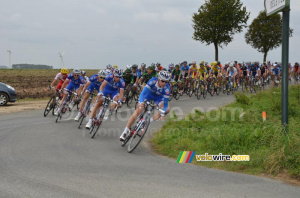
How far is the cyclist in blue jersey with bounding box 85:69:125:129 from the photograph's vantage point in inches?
446

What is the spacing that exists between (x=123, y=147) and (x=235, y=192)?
175 inches

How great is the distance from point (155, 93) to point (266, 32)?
191 ft

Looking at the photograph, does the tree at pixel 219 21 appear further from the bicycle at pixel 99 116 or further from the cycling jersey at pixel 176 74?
the bicycle at pixel 99 116

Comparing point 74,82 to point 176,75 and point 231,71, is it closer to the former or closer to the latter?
point 176,75

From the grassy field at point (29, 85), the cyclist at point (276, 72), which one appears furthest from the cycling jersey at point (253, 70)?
the grassy field at point (29, 85)

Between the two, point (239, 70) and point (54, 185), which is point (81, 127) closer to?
point (54, 185)

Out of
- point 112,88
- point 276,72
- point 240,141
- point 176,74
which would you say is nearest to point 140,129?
point 240,141

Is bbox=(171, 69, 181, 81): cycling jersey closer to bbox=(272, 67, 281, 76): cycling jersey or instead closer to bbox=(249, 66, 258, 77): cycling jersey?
bbox=(249, 66, 258, 77): cycling jersey

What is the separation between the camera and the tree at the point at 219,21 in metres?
47.7

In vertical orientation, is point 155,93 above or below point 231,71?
below

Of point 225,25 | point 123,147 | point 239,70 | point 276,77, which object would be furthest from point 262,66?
point 123,147

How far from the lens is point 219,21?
47125 millimetres

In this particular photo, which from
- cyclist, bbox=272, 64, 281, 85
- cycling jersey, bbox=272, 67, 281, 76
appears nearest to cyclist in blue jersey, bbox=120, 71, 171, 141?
cyclist, bbox=272, 64, 281, 85

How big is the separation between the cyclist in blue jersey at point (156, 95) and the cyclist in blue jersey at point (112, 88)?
1.35 meters
